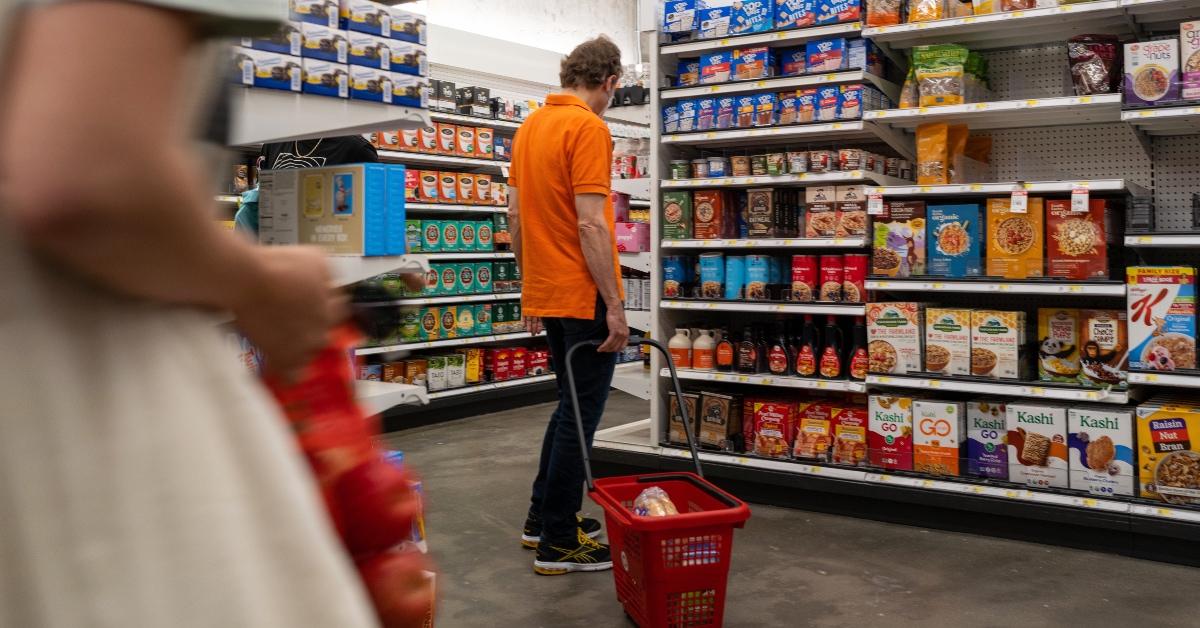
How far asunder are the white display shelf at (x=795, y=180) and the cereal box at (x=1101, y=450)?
1.33m

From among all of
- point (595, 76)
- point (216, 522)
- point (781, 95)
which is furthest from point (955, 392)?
point (216, 522)

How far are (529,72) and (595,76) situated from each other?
218 inches

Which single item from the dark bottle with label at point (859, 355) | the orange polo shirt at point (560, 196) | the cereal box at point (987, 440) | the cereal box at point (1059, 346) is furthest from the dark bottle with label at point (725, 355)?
the cereal box at point (1059, 346)

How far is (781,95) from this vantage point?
455cm

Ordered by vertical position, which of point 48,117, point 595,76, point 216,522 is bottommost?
point 216,522

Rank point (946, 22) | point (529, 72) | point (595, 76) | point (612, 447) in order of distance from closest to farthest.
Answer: point (595, 76) < point (946, 22) < point (612, 447) < point (529, 72)

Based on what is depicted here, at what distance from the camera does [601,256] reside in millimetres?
3473

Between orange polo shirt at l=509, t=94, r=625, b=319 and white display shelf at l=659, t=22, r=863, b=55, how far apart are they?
1295 millimetres

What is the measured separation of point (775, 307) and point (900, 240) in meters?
0.66

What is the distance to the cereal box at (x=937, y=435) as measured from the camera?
4.08 m

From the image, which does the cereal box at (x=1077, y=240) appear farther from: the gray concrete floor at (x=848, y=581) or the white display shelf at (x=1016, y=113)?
the gray concrete floor at (x=848, y=581)

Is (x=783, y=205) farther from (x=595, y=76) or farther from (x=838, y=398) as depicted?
(x=595, y=76)

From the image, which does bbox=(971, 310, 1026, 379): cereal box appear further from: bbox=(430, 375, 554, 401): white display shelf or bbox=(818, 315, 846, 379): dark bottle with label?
bbox=(430, 375, 554, 401): white display shelf

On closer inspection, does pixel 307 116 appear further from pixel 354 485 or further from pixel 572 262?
pixel 354 485
